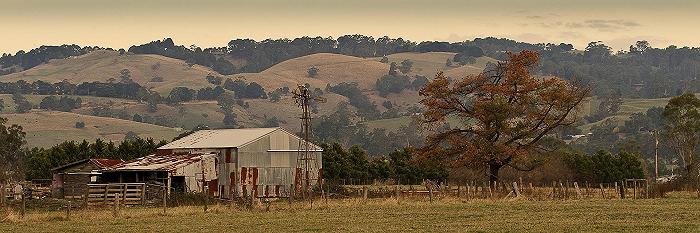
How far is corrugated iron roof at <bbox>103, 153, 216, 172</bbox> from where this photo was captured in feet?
248

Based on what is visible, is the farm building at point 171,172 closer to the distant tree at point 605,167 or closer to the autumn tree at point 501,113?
the autumn tree at point 501,113

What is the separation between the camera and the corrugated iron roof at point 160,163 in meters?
75.6

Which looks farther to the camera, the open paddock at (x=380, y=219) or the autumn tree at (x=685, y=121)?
the autumn tree at (x=685, y=121)

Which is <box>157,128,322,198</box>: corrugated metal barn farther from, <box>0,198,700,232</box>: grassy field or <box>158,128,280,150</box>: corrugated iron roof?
<box>0,198,700,232</box>: grassy field

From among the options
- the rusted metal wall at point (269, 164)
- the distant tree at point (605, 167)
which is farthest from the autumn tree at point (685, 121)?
the rusted metal wall at point (269, 164)

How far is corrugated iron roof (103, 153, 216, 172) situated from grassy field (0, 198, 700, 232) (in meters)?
24.6

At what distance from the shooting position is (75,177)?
3250 inches

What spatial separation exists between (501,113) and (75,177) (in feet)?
96.3

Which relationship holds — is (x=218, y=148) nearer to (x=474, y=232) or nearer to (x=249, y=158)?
(x=249, y=158)

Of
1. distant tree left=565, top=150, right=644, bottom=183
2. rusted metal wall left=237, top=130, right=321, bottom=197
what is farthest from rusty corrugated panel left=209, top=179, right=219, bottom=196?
distant tree left=565, top=150, right=644, bottom=183

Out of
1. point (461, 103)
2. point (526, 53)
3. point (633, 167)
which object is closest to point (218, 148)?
point (461, 103)

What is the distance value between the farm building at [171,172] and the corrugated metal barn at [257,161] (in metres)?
1.05

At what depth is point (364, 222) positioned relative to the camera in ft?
131

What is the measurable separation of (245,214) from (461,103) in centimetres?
3430
